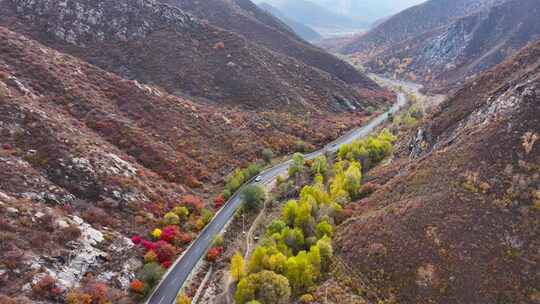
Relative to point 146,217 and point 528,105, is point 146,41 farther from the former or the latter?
point 528,105

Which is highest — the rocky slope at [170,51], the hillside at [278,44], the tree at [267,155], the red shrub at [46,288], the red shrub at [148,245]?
the hillside at [278,44]

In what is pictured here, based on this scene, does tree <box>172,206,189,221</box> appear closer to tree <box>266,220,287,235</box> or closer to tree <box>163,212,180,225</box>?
tree <box>163,212,180,225</box>

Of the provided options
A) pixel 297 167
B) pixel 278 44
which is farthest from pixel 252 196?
pixel 278 44

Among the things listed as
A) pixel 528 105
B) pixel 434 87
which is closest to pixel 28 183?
pixel 528 105

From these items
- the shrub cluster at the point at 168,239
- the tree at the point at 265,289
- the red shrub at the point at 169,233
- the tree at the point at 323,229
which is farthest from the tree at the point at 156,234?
the tree at the point at 323,229

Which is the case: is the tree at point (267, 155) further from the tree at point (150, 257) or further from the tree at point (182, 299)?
the tree at point (182, 299)
